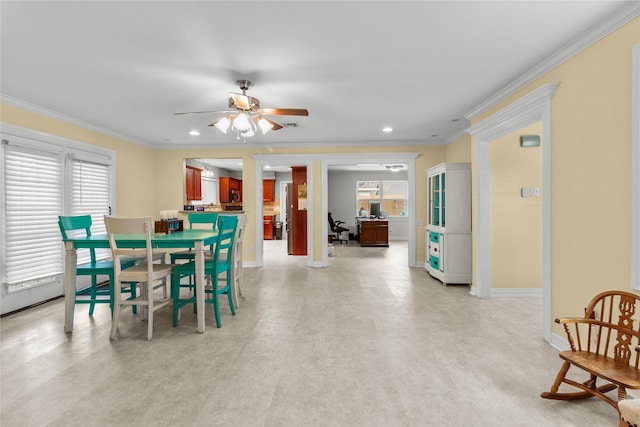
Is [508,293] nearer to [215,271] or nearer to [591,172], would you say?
[591,172]

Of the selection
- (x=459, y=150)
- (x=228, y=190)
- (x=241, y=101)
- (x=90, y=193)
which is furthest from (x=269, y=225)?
(x=241, y=101)

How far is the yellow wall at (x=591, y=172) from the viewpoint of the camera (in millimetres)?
2107

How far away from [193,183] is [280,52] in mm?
A: 5539

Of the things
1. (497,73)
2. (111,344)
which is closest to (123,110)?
(111,344)

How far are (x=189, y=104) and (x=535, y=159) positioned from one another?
4.37 m

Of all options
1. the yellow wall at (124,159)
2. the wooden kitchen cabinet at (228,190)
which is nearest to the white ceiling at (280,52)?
the yellow wall at (124,159)

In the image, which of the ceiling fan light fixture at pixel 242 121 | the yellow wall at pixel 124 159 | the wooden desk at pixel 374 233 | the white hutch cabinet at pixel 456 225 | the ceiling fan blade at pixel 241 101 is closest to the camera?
the ceiling fan blade at pixel 241 101

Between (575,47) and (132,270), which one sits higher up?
(575,47)

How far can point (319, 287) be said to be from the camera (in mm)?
4805

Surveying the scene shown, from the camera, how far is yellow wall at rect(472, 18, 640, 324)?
2107 mm

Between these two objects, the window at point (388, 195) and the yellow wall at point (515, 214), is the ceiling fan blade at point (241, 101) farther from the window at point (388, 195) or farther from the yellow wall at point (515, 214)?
the window at point (388, 195)

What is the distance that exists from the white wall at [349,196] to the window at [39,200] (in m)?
7.54

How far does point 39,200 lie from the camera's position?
Result: 4008 mm

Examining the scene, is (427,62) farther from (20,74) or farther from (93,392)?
(20,74)
